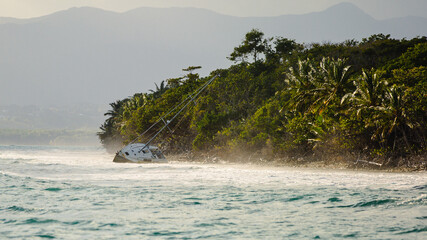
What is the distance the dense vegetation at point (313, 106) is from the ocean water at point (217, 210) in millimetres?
8245

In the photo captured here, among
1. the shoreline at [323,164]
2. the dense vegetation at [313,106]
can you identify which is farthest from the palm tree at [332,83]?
the shoreline at [323,164]

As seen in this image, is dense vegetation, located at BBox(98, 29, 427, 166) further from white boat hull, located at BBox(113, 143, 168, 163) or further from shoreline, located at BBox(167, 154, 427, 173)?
white boat hull, located at BBox(113, 143, 168, 163)

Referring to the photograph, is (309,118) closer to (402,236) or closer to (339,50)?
(339,50)

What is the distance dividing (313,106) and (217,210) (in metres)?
24.2

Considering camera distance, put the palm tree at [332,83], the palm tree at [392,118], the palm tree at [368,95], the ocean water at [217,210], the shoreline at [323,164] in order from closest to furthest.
Result: 1. the ocean water at [217,210]
2. the palm tree at [392,118]
3. the shoreline at [323,164]
4. the palm tree at [368,95]
5. the palm tree at [332,83]


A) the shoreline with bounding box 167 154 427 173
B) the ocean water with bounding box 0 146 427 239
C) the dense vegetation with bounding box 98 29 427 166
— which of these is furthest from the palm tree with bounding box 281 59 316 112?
the ocean water with bounding box 0 146 427 239

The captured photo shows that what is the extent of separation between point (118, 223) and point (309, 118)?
27.7 metres

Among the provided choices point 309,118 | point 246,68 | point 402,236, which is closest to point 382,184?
point 402,236

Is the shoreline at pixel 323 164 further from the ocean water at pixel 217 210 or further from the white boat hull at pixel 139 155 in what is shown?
the ocean water at pixel 217 210

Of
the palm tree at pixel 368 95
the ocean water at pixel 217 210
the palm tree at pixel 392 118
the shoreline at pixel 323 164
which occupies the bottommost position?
the ocean water at pixel 217 210

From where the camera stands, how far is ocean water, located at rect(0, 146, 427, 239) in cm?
1211

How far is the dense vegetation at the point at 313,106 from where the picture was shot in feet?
105

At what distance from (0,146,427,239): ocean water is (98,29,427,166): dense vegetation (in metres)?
8.25

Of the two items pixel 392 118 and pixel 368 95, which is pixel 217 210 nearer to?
pixel 392 118
